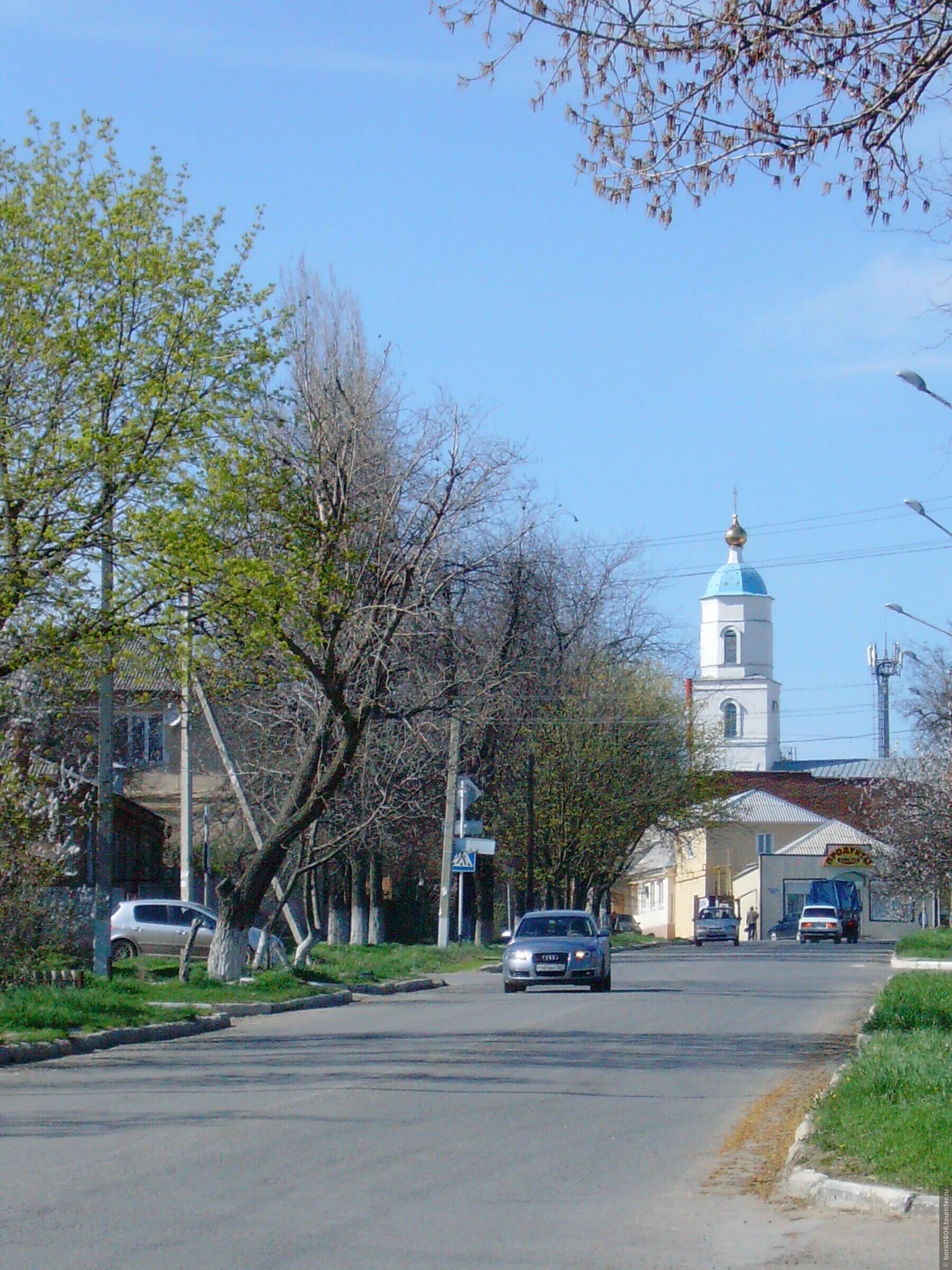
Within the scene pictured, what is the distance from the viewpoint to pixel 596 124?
9164 mm

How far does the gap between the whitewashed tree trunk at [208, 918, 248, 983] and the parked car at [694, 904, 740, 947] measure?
149ft

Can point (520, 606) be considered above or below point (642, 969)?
above

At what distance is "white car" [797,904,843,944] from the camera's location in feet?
228

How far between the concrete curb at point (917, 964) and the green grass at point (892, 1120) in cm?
2094

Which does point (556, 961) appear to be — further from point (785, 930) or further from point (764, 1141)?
point (785, 930)

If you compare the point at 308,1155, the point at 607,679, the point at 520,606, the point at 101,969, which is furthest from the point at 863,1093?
the point at 607,679

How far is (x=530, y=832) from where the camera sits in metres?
48.0

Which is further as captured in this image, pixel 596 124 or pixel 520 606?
pixel 520 606

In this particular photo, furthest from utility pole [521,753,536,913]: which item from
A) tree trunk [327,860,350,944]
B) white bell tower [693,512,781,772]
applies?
white bell tower [693,512,781,772]

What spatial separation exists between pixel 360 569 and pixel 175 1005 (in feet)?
27.7

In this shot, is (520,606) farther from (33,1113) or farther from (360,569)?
(33,1113)

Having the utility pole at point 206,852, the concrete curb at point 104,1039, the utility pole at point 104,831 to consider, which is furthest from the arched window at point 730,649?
the concrete curb at point 104,1039

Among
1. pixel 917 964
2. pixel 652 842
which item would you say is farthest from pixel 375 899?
pixel 652 842

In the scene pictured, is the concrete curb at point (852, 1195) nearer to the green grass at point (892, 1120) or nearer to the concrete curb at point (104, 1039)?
the green grass at point (892, 1120)
